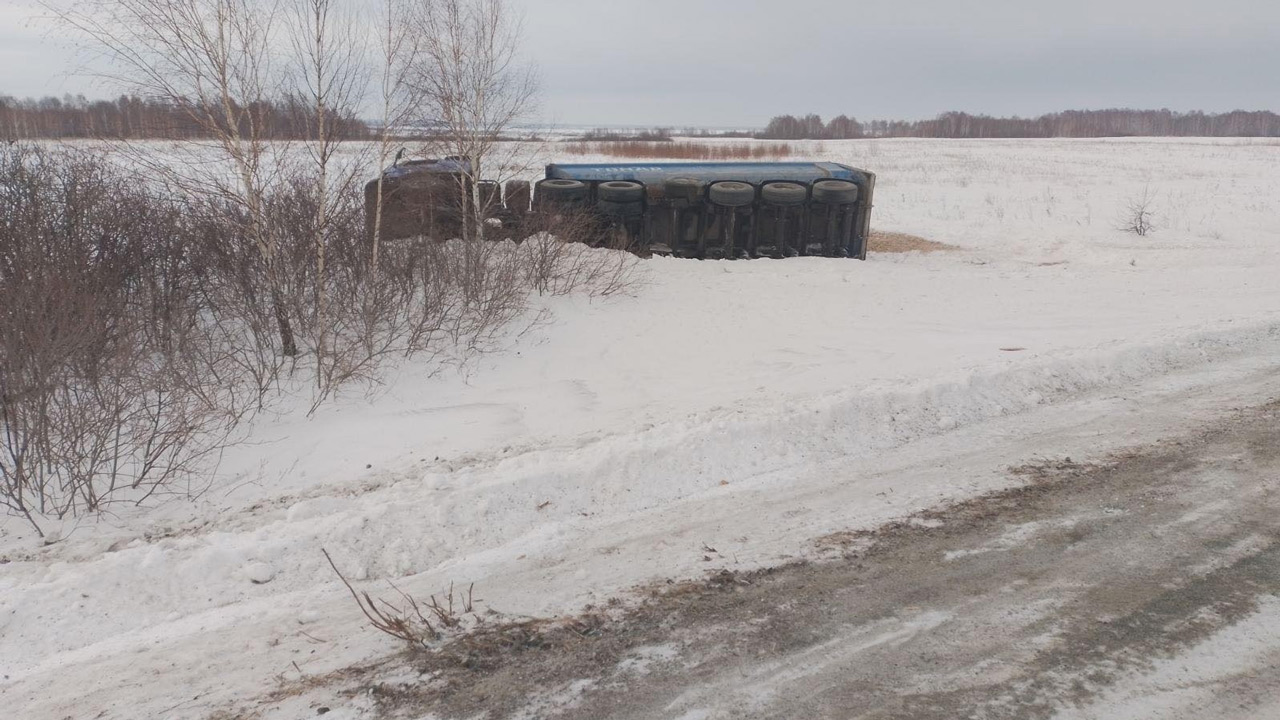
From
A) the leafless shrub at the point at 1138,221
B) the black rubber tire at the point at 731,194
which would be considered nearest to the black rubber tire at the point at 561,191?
the black rubber tire at the point at 731,194

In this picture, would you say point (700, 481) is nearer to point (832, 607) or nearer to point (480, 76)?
point (832, 607)

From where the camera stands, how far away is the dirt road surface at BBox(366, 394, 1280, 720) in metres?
2.71

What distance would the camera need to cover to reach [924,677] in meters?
2.81

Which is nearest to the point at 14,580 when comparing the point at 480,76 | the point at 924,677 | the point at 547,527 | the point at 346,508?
the point at 346,508

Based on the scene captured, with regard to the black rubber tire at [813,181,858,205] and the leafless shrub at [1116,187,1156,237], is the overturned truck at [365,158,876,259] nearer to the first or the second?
the black rubber tire at [813,181,858,205]

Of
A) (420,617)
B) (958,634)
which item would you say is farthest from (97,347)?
(958,634)

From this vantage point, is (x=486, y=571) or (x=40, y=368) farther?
(x=40, y=368)

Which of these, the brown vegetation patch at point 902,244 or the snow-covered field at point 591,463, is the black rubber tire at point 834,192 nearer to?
the brown vegetation patch at point 902,244

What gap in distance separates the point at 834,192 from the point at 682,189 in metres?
2.67

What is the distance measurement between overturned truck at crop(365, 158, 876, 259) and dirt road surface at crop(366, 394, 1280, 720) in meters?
8.64

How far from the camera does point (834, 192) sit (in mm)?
13352

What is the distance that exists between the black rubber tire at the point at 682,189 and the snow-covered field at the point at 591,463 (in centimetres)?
260

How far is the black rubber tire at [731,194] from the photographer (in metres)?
13.0

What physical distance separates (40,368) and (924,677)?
5229 mm
